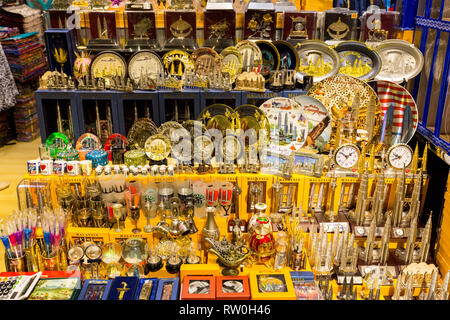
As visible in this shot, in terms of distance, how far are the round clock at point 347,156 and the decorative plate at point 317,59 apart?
986 mm

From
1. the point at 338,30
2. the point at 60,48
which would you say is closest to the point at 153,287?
the point at 60,48

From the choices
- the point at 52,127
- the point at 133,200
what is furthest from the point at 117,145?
the point at 52,127

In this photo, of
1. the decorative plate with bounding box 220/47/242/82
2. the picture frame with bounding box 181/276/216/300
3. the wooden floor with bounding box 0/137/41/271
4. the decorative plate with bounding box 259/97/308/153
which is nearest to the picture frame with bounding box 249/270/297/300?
the picture frame with bounding box 181/276/216/300

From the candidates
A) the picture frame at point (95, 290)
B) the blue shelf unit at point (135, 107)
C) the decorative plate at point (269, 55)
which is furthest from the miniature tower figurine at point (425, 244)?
the blue shelf unit at point (135, 107)

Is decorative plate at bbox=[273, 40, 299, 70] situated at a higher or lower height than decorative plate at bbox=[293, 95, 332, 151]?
higher

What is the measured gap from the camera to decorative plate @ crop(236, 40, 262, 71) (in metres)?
3.90

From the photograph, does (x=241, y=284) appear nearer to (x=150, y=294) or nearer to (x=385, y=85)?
(x=150, y=294)

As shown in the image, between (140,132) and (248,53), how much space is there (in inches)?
49.4

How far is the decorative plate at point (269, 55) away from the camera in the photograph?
3.95 metres

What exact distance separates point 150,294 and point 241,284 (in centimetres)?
56

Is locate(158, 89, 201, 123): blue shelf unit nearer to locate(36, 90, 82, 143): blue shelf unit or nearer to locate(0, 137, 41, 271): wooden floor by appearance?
locate(36, 90, 82, 143): blue shelf unit

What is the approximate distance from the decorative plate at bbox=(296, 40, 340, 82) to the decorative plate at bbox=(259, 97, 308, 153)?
632 mm

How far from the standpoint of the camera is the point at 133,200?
3.27m

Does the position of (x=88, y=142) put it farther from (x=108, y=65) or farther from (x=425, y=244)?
(x=425, y=244)
